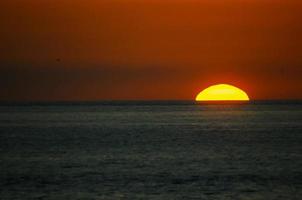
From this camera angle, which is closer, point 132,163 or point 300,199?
point 300,199

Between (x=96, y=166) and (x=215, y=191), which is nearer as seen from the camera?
(x=215, y=191)

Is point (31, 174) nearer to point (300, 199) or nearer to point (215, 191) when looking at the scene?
point (215, 191)

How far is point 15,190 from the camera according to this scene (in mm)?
55656

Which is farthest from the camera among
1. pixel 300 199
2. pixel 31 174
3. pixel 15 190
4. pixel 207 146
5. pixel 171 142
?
pixel 171 142

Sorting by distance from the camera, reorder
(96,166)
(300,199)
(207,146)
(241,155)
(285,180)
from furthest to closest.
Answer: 1. (207,146)
2. (241,155)
3. (96,166)
4. (285,180)
5. (300,199)

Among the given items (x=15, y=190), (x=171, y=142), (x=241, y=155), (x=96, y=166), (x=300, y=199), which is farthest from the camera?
(x=171, y=142)

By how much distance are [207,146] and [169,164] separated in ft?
87.4

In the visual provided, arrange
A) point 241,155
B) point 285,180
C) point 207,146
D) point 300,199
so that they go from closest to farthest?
point 300,199 → point 285,180 → point 241,155 → point 207,146

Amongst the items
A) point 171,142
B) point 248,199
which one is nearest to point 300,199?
point 248,199

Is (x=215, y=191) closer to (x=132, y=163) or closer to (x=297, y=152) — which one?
(x=132, y=163)

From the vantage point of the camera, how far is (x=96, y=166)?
72.1m

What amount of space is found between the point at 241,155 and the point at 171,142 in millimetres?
24168

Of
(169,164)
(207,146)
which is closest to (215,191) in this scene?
(169,164)

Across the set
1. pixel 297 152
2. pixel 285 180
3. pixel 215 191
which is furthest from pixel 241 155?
pixel 215 191
